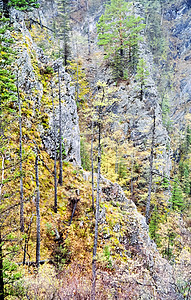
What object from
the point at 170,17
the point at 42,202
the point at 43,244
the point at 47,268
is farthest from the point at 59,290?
the point at 170,17

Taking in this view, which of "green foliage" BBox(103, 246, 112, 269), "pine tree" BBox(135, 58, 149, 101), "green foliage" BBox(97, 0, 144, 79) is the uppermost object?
"green foliage" BBox(97, 0, 144, 79)

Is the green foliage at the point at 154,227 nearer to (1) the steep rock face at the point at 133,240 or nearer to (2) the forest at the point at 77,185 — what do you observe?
(2) the forest at the point at 77,185

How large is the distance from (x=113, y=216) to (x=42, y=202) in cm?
619

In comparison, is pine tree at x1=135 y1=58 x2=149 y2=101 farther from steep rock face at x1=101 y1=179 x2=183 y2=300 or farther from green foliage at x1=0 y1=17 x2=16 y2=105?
green foliage at x1=0 y1=17 x2=16 y2=105

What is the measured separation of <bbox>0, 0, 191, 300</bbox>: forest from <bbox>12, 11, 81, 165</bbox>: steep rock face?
109 mm

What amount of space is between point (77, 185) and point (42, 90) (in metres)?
10.4

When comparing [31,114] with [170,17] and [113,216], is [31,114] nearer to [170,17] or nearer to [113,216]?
[113,216]

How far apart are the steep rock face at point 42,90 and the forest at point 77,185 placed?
11cm

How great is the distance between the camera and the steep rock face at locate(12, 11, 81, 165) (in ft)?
52.1

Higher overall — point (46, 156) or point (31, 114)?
point (31, 114)

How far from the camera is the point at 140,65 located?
27766 millimetres

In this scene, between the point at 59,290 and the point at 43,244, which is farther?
the point at 43,244

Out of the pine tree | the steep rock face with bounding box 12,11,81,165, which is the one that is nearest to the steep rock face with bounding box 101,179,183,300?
the steep rock face with bounding box 12,11,81,165

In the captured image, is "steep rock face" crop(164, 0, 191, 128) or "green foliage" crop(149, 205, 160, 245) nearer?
"green foliage" crop(149, 205, 160, 245)
